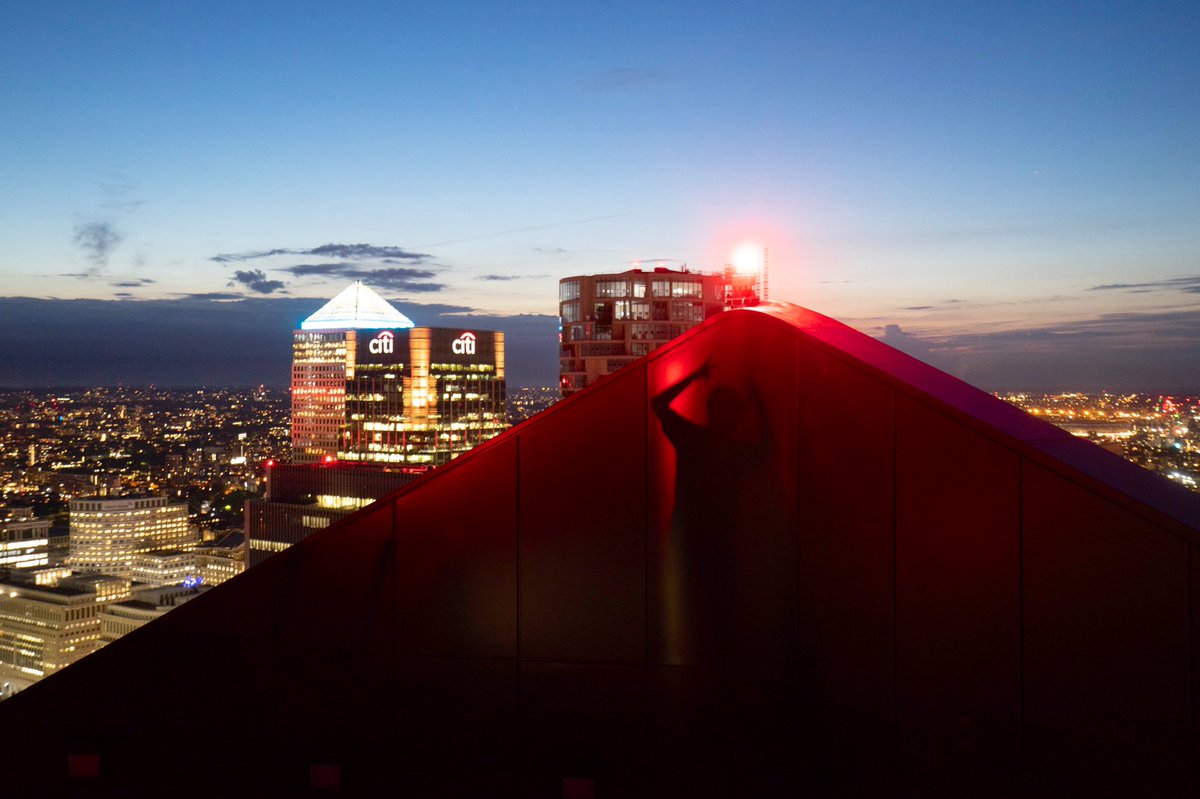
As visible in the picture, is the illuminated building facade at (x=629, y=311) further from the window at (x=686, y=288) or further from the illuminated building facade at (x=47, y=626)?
the illuminated building facade at (x=47, y=626)

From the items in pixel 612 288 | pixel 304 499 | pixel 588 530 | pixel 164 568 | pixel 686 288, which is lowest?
pixel 164 568

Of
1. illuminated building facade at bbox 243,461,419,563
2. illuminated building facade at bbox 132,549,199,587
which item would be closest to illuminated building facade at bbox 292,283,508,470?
illuminated building facade at bbox 243,461,419,563

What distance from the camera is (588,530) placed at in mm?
6473

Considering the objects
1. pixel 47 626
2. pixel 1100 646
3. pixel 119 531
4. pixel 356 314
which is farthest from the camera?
pixel 356 314

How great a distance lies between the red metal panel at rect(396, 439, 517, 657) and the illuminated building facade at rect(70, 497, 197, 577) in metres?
112

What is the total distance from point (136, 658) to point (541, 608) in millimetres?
2993

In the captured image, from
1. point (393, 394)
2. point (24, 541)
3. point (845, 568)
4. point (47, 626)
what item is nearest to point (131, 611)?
point (47, 626)

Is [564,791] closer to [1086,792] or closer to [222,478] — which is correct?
[1086,792]

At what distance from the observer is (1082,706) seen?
5512 mm

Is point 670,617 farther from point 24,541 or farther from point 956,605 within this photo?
point 24,541

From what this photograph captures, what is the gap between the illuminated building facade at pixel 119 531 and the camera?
106250 mm

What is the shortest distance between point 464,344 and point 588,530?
146646 mm

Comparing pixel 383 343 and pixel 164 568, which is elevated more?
pixel 383 343

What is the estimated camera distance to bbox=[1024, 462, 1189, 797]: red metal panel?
5.36 metres
